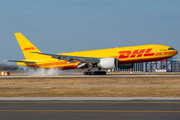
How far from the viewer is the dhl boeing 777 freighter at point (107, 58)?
4903 cm

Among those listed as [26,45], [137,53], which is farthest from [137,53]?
[26,45]

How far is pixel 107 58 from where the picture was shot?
4997 centimetres

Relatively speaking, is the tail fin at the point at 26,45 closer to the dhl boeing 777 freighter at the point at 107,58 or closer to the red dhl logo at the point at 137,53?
the dhl boeing 777 freighter at the point at 107,58

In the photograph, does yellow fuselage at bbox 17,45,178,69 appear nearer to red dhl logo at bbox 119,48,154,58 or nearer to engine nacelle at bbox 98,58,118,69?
red dhl logo at bbox 119,48,154,58

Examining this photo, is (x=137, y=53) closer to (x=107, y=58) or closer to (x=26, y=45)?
(x=107, y=58)

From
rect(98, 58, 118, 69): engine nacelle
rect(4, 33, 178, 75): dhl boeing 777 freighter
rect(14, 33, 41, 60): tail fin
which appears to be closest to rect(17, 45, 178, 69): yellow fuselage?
rect(4, 33, 178, 75): dhl boeing 777 freighter

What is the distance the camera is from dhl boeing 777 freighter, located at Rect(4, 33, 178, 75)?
49.0 metres

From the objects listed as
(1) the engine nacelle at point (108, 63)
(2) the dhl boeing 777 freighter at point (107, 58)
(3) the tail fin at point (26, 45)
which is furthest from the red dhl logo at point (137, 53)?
(3) the tail fin at point (26, 45)

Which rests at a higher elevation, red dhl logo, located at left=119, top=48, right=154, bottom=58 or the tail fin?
the tail fin
